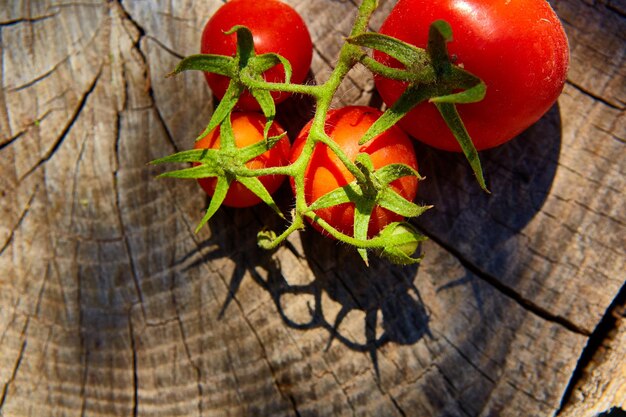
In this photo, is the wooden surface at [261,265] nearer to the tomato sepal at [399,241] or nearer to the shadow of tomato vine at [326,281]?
the shadow of tomato vine at [326,281]

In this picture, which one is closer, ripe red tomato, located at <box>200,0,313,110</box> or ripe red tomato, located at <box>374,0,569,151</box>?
ripe red tomato, located at <box>374,0,569,151</box>

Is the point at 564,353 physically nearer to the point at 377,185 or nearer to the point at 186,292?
the point at 377,185

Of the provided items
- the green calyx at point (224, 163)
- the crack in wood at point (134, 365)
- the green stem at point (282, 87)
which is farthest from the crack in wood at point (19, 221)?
the green stem at point (282, 87)

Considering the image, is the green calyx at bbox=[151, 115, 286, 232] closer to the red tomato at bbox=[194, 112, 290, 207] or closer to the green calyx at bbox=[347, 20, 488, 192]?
the red tomato at bbox=[194, 112, 290, 207]

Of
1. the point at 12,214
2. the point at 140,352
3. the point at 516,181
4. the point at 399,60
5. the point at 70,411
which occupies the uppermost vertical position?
the point at 399,60

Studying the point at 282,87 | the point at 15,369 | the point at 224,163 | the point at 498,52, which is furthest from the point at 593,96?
the point at 15,369

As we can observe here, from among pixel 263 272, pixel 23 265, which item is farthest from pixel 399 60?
pixel 23 265

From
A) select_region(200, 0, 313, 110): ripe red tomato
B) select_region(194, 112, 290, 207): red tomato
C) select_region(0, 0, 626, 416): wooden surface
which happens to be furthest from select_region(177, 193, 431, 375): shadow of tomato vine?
select_region(200, 0, 313, 110): ripe red tomato

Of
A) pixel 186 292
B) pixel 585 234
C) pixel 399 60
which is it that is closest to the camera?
pixel 399 60
